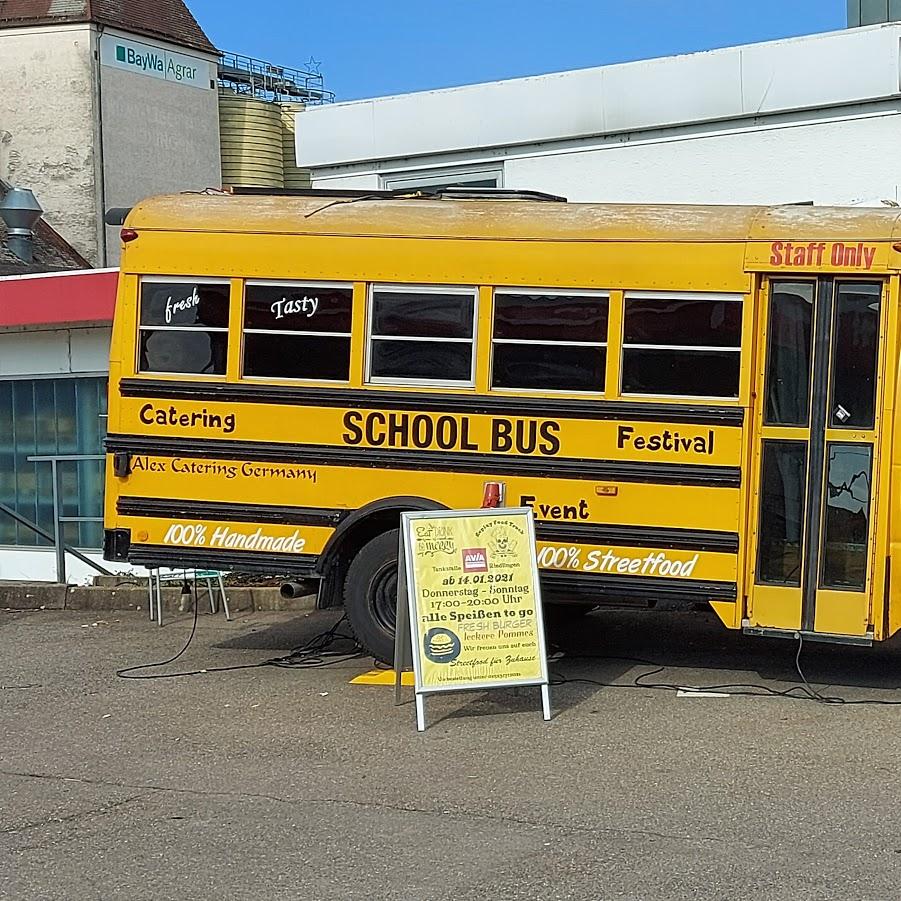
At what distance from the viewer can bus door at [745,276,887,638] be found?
8305mm

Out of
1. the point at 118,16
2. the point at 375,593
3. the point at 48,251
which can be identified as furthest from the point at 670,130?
the point at 118,16

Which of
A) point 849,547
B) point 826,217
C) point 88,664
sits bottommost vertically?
point 88,664

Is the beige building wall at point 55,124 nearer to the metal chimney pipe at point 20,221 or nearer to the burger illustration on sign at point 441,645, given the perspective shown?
the metal chimney pipe at point 20,221

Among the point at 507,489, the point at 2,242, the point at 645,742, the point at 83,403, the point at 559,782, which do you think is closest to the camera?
the point at 559,782

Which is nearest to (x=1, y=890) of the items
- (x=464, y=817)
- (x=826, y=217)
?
(x=464, y=817)

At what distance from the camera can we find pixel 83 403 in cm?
1486

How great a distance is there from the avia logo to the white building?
6.97 metres

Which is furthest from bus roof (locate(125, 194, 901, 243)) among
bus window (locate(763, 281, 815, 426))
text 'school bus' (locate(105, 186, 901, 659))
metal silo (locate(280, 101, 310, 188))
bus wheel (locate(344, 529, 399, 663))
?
metal silo (locate(280, 101, 310, 188))

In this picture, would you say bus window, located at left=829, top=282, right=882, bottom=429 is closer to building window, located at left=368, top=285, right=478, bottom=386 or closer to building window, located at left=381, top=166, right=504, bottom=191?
building window, located at left=368, top=285, right=478, bottom=386

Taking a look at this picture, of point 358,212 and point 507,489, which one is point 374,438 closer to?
point 507,489

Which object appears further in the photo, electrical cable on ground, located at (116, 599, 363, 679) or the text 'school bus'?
electrical cable on ground, located at (116, 599, 363, 679)

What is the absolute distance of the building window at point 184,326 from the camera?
9.35 metres

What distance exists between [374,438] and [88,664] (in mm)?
2863

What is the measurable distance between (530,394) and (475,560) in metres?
1.34
